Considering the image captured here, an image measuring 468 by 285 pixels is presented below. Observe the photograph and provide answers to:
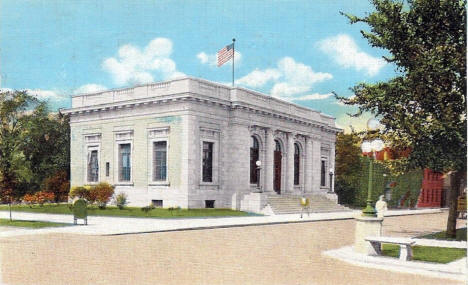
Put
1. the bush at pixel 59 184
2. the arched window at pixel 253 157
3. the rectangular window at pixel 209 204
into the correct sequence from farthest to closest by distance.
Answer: the arched window at pixel 253 157, the rectangular window at pixel 209 204, the bush at pixel 59 184

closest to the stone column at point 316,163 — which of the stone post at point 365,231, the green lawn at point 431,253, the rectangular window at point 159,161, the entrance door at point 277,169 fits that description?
the entrance door at point 277,169

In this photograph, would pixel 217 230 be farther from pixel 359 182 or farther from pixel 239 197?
pixel 359 182

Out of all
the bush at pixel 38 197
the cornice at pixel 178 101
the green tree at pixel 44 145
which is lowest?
the bush at pixel 38 197

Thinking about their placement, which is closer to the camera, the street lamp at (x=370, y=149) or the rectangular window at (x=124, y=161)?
the street lamp at (x=370, y=149)

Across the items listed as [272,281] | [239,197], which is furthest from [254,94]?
[272,281]

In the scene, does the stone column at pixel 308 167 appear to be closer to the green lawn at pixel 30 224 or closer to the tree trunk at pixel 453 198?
the tree trunk at pixel 453 198

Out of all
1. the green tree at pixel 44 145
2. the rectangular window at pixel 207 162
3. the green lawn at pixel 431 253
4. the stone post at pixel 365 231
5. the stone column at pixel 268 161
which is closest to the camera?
the green lawn at pixel 431 253

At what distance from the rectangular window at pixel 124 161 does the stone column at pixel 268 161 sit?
9.88m

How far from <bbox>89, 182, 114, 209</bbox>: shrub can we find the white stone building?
1.40 metres

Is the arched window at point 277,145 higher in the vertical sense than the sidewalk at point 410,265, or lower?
higher

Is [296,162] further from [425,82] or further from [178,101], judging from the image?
[425,82]

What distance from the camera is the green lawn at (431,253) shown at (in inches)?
516

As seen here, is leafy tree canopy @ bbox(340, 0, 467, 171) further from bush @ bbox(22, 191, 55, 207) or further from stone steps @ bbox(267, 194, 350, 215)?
bush @ bbox(22, 191, 55, 207)

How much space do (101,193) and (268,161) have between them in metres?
12.4
